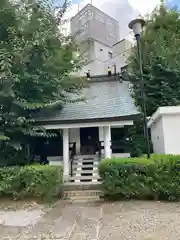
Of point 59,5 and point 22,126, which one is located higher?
point 59,5

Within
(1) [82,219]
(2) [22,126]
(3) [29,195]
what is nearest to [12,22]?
(2) [22,126]

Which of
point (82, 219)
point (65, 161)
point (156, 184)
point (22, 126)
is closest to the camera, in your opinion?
point (82, 219)

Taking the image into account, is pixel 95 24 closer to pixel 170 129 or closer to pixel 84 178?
pixel 170 129

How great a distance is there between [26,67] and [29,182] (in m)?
4.58

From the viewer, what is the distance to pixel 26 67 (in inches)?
351

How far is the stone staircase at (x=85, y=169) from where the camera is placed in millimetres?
8719

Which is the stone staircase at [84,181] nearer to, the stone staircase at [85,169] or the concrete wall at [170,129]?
the stone staircase at [85,169]

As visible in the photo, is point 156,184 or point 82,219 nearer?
point 82,219

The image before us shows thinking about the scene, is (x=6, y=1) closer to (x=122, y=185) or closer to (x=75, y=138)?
(x=75, y=138)

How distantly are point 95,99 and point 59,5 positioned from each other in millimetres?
4880

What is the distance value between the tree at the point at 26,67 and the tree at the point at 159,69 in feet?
17.5

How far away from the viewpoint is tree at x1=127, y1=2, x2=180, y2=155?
14.1 m

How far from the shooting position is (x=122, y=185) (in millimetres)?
6570

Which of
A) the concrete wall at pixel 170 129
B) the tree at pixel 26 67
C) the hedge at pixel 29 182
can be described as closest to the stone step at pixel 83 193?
the hedge at pixel 29 182
